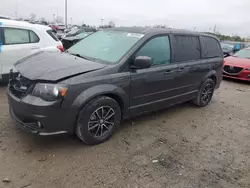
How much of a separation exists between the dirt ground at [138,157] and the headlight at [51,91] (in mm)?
832

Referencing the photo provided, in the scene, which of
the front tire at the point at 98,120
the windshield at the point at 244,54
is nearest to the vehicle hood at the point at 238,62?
the windshield at the point at 244,54

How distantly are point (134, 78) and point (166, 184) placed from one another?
1.65m

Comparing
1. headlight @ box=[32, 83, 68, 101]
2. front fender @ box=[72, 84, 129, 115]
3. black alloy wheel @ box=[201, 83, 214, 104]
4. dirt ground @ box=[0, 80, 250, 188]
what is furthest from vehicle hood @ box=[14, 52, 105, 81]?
black alloy wheel @ box=[201, 83, 214, 104]

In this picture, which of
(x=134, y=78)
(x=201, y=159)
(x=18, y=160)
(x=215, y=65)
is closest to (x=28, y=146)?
(x=18, y=160)

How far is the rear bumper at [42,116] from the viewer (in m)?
2.89

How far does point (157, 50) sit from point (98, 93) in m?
1.50

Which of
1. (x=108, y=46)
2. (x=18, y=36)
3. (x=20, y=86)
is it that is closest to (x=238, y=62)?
(x=108, y=46)

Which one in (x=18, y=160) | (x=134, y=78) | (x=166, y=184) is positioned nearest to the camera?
(x=166, y=184)

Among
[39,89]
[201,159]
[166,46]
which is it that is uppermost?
[166,46]

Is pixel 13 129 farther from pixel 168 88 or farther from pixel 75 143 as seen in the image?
pixel 168 88

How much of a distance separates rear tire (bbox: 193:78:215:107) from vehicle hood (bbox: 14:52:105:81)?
2.89 m

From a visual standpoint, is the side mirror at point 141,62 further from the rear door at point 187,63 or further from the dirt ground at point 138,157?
the dirt ground at point 138,157

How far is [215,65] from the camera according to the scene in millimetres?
5520

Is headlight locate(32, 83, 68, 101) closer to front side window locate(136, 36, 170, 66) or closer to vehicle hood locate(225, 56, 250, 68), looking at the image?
front side window locate(136, 36, 170, 66)
